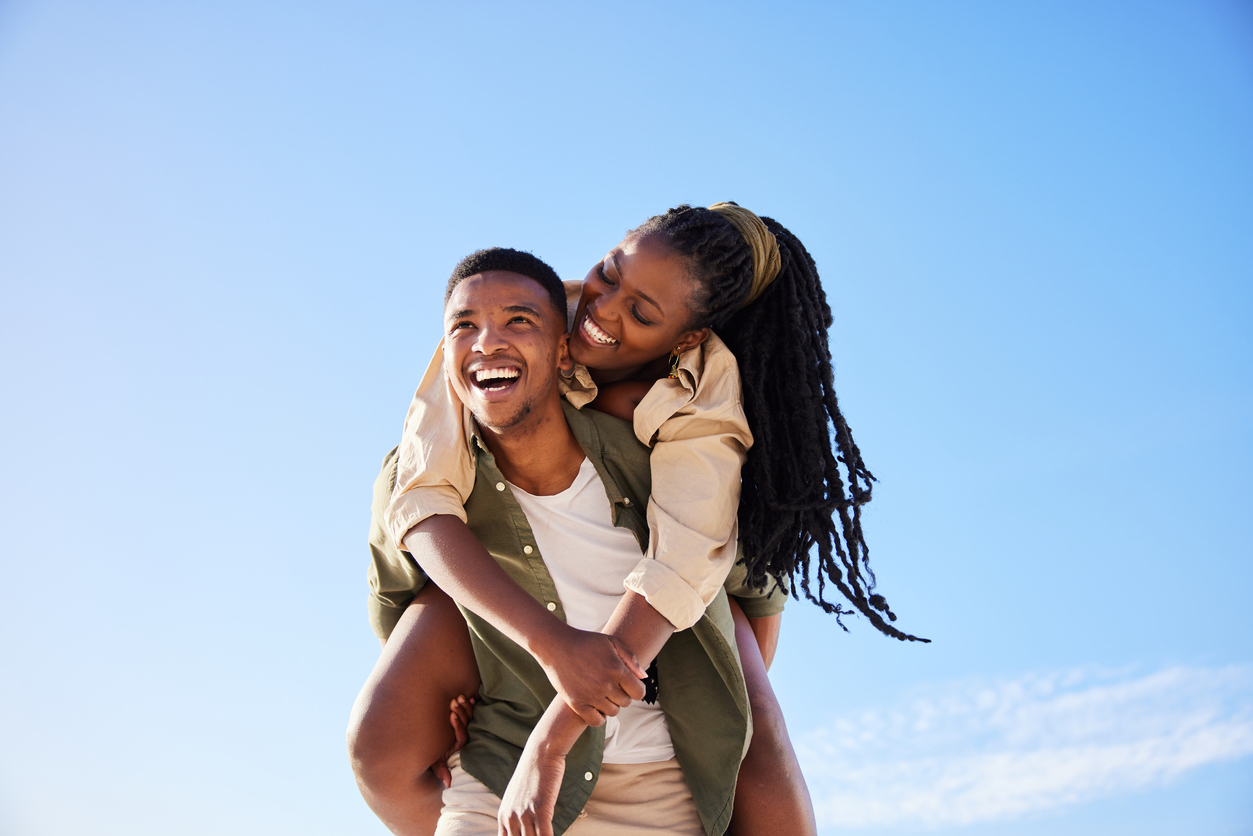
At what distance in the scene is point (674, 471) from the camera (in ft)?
11.0

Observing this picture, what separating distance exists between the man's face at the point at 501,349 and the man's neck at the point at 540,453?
0.18 ft

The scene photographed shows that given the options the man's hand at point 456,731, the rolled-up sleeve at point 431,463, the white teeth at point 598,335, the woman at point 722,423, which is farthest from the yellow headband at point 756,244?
the man's hand at point 456,731

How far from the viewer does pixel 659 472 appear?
337 centimetres

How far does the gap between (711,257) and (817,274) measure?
→ 630 mm

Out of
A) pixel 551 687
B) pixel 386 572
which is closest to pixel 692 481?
pixel 551 687

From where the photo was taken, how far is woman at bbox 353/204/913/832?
3.49m

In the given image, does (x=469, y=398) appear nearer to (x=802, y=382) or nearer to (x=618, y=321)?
(x=618, y=321)

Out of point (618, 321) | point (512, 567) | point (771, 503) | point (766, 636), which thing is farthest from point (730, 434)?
point (766, 636)

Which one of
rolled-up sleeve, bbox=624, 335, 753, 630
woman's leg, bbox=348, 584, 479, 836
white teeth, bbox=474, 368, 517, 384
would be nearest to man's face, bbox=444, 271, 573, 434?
white teeth, bbox=474, 368, 517, 384

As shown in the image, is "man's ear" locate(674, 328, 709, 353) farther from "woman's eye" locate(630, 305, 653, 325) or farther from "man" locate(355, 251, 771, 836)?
"man" locate(355, 251, 771, 836)

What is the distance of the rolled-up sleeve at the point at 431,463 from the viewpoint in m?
3.31

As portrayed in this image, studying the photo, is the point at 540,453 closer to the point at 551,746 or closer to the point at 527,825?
the point at 551,746

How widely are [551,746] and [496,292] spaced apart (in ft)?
5.09

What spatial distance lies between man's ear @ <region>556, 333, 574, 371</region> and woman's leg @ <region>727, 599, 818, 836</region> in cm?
129
